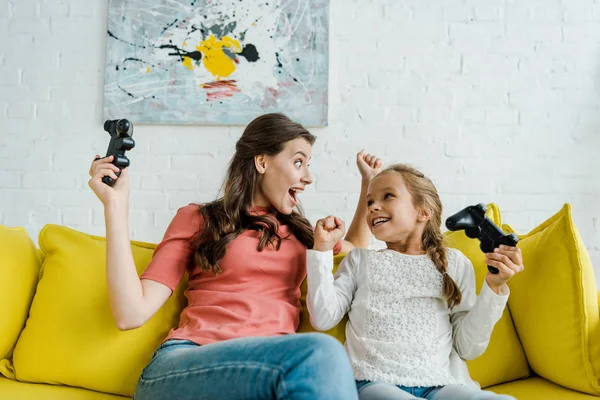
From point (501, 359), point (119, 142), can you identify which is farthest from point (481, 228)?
point (119, 142)

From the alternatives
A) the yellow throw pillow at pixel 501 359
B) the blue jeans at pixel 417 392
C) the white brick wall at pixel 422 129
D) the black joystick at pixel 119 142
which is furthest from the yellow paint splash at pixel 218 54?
the blue jeans at pixel 417 392

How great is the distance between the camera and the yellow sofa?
1522mm

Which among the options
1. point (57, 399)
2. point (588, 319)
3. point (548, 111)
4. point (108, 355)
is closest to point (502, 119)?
point (548, 111)

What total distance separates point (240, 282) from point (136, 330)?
316 millimetres

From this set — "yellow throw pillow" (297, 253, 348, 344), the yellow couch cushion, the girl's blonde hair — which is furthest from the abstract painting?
the yellow couch cushion

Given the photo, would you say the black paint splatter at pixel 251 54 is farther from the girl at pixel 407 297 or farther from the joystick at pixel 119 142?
the joystick at pixel 119 142

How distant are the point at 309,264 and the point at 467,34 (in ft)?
4.65

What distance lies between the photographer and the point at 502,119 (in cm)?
248

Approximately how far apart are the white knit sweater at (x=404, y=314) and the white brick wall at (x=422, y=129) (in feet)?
2.78

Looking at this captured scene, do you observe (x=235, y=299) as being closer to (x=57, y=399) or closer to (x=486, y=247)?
(x=57, y=399)

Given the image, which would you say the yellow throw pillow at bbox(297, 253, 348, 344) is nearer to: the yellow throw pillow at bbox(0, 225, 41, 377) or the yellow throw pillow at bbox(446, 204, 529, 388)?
the yellow throw pillow at bbox(446, 204, 529, 388)

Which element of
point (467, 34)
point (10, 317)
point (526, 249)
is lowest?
point (10, 317)

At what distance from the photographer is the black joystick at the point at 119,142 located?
4.64ft

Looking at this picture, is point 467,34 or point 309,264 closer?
point 309,264
